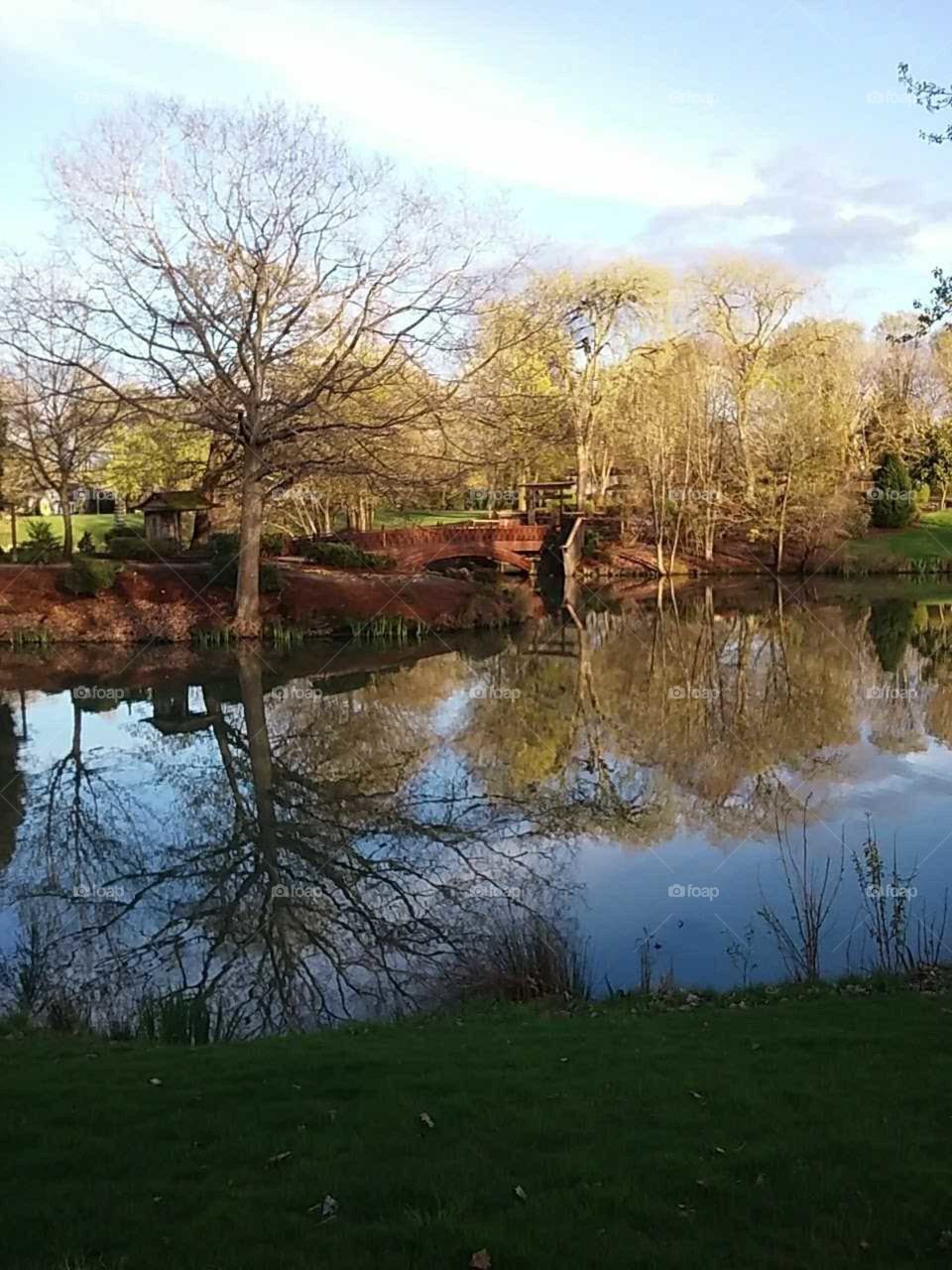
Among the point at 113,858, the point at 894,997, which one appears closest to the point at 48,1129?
the point at 894,997

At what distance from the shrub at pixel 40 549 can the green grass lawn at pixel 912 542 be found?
34340 millimetres

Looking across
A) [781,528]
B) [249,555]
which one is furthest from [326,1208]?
[781,528]

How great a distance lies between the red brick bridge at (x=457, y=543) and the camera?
3884 cm

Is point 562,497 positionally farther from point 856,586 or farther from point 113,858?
point 113,858

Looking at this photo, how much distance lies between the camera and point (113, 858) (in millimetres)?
11406

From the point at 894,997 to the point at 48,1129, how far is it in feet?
16.8

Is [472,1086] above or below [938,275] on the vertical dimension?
below

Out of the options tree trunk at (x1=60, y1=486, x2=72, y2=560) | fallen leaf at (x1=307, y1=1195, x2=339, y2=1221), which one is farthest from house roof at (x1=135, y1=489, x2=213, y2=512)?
fallen leaf at (x1=307, y1=1195, x2=339, y2=1221)

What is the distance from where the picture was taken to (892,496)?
52.1 metres

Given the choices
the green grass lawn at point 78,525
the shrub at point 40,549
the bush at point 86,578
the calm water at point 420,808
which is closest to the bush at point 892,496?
the calm water at point 420,808

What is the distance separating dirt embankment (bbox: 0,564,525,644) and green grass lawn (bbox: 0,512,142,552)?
1787 centimetres

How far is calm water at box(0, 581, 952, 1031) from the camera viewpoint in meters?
8.66

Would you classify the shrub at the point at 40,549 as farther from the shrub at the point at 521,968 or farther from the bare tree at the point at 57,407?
the shrub at the point at 521,968

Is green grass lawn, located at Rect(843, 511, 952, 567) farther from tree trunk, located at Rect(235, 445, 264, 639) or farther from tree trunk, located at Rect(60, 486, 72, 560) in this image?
tree trunk, located at Rect(60, 486, 72, 560)
